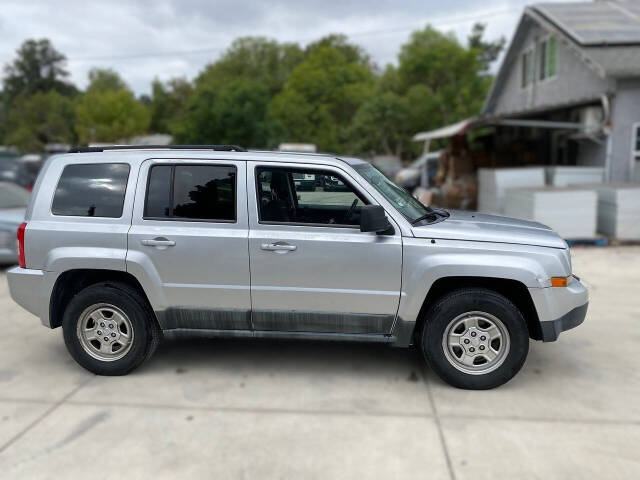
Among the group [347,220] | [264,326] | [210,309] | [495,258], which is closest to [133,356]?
[210,309]

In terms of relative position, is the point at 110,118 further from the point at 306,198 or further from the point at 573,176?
the point at 306,198

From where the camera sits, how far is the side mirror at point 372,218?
423 cm

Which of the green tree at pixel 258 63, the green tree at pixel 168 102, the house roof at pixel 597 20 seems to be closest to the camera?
the house roof at pixel 597 20

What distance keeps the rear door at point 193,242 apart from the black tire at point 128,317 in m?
0.15

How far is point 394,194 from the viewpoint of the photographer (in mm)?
4926

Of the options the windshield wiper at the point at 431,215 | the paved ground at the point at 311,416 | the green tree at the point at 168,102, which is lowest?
the paved ground at the point at 311,416

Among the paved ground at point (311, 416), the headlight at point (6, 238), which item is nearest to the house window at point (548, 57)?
the paved ground at point (311, 416)

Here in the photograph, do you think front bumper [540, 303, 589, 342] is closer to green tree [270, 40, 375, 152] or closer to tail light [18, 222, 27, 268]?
tail light [18, 222, 27, 268]

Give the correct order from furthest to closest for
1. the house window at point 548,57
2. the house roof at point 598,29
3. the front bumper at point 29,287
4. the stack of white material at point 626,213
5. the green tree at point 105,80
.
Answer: the green tree at point 105,80 < the house window at point 548,57 < the house roof at point 598,29 < the stack of white material at point 626,213 < the front bumper at point 29,287

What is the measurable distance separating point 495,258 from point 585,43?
41.9 ft

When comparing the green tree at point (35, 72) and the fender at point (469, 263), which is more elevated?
the green tree at point (35, 72)

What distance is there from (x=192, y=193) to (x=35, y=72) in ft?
362

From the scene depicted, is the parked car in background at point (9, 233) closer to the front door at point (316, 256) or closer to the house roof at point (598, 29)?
the front door at point (316, 256)

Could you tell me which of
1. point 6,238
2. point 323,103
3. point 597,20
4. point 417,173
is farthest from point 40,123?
point 6,238
